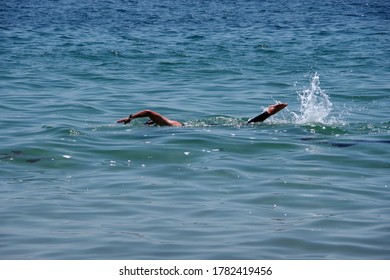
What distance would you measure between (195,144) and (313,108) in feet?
13.8

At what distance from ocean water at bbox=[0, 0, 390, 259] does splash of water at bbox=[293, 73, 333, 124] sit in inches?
2.3

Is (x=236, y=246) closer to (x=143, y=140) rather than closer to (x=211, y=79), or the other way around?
(x=143, y=140)

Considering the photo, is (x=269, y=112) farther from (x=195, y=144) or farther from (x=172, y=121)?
(x=195, y=144)

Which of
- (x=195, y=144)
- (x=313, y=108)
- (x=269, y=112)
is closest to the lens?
(x=195, y=144)

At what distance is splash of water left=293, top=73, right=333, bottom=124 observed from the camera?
15.7 metres

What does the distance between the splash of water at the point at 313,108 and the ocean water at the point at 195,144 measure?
2.3 inches

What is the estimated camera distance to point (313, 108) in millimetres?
16531


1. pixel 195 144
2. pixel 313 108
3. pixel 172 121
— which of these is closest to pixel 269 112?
pixel 172 121

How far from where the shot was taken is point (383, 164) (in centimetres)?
1209

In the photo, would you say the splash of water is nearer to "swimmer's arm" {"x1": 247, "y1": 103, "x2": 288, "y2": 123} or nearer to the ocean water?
the ocean water

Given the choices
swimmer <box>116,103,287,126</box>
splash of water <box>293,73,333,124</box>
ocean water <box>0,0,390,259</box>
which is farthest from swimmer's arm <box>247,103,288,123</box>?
splash of water <box>293,73,333,124</box>

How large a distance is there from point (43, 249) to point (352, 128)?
326 inches

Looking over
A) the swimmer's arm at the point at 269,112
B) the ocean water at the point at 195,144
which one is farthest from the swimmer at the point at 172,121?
the ocean water at the point at 195,144

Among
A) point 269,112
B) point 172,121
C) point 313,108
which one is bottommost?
point 313,108
